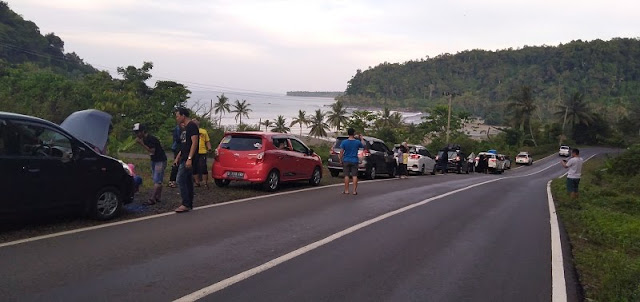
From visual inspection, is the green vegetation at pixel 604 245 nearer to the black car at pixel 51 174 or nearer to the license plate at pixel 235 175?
the black car at pixel 51 174

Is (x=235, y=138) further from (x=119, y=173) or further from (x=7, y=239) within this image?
(x=7, y=239)

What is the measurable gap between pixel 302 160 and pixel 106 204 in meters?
6.91

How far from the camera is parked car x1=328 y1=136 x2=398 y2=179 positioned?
20.1m

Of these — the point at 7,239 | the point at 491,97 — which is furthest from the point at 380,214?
the point at 491,97

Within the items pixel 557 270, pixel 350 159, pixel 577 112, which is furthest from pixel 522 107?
pixel 557 270

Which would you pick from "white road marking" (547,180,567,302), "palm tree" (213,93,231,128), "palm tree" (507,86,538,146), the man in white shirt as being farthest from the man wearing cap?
"palm tree" (213,93,231,128)

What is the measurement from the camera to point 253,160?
42.1ft

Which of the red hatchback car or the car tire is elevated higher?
the red hatchback car

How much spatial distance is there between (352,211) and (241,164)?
3.47m

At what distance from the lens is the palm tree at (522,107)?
83.9 metres

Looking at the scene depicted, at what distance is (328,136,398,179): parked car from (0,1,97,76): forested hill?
66.3 meters

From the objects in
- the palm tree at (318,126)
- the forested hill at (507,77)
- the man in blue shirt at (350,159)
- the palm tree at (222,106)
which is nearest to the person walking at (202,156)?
the man in blue shirt at (350,159)

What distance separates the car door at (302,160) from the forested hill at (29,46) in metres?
69.6

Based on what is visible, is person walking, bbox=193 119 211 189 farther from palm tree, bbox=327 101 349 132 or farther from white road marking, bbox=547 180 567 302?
palm tree, bbox=327 101 349 132
